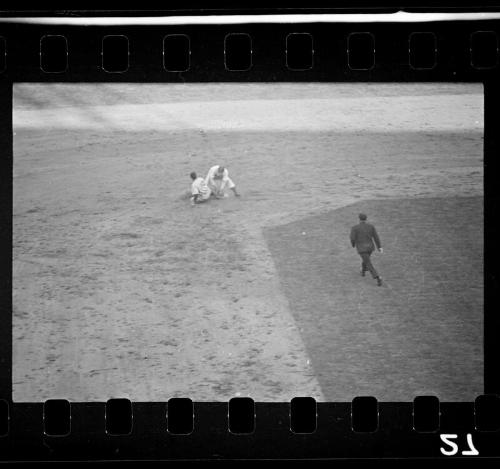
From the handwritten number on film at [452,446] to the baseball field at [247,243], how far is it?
12.2 feet

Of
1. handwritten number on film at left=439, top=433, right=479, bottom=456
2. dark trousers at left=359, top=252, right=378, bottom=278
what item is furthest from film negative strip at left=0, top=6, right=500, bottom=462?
handwritten number on film at left=439, top=433, right=479, bottom=456

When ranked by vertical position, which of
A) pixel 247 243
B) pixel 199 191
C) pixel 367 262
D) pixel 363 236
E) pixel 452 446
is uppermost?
pixel 452 446

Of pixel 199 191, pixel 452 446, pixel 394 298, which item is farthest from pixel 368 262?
pixel 452 446

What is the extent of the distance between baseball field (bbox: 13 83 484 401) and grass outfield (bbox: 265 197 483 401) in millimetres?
25

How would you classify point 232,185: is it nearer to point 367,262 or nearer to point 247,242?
point 247,242

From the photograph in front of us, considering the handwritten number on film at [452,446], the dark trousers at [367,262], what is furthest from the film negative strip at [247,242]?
the handwritten number on film at [452,446]

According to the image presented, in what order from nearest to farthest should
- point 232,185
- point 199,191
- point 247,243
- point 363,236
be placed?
point 363,236 → point 232,185 → point 199,191 → point 247,243

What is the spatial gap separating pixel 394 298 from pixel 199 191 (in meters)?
3.08

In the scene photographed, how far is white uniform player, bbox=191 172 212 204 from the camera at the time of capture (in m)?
12.3

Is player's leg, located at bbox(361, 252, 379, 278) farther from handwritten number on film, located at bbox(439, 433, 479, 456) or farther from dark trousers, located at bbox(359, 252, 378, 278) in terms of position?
handwritten number on film, located at bbox(439, 433, 479, 456)

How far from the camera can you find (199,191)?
1231cm
